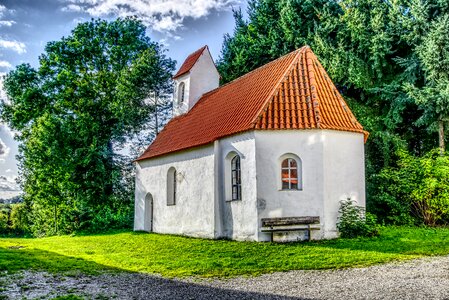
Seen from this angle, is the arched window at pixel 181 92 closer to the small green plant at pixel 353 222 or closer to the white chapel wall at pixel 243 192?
the white chapel wall at pixel 243 192

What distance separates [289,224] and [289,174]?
5.77 feet

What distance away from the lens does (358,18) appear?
2069cm

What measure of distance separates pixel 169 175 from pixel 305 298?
13.7 metres

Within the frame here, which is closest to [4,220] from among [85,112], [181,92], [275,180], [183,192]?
[85,112]

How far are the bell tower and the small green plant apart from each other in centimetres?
1103

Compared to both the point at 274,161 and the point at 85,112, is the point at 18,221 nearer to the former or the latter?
the point at 85,112

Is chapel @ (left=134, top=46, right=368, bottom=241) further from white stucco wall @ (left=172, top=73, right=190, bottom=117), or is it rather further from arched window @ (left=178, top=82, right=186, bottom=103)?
arched window @ (left=178, top=82, right=186, bottom=103)

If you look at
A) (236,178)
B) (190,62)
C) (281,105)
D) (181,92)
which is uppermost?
(190,62)

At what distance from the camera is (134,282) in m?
8.61

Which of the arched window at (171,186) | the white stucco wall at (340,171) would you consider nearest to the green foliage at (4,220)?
the arched window at (171,186)

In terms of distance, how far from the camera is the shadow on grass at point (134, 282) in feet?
24.0

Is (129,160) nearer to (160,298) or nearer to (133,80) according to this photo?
(133,80)

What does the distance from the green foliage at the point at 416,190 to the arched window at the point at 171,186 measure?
9293 mm

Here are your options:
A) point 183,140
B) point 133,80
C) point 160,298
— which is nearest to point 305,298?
point 160,298
